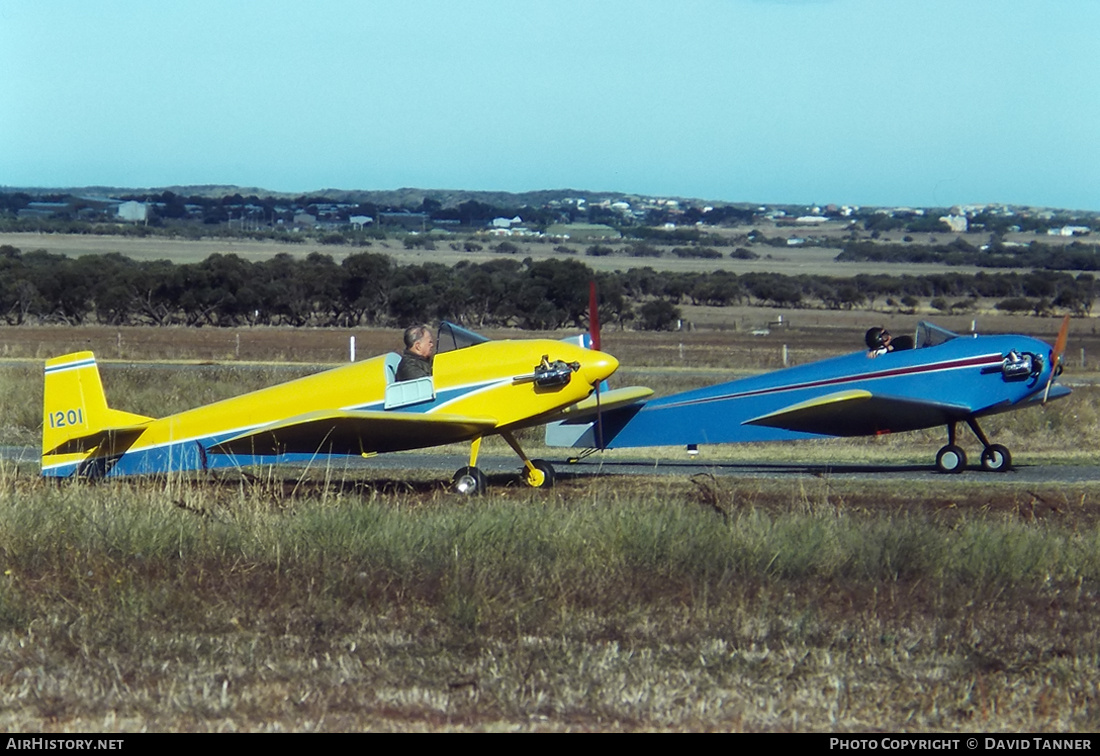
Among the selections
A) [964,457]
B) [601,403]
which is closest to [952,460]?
[964,457]

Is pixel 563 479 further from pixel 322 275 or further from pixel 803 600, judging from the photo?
pixel 322 275

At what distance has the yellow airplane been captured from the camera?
12766 mm

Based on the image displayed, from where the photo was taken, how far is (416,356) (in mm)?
12984

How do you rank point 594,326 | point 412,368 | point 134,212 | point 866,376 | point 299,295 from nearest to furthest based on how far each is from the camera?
point 412,368
point 594,326
point 866,376
point 299,295
point 134,212

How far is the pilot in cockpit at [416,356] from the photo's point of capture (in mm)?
12891

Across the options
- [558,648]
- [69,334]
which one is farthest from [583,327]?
[558,648]

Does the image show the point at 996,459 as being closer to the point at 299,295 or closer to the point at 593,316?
the point at 593,316

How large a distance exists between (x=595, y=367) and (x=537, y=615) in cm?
565

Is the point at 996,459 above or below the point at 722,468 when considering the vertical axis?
above

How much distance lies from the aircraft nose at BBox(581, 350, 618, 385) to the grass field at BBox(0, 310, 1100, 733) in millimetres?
1823

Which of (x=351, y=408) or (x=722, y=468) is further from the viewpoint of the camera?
(x=722, y=468)

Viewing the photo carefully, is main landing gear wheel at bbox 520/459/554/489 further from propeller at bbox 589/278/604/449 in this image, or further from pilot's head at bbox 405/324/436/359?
pilot's head at bbox 405/324/436/359

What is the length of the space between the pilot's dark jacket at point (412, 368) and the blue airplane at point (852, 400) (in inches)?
119

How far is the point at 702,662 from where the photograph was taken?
660cm
